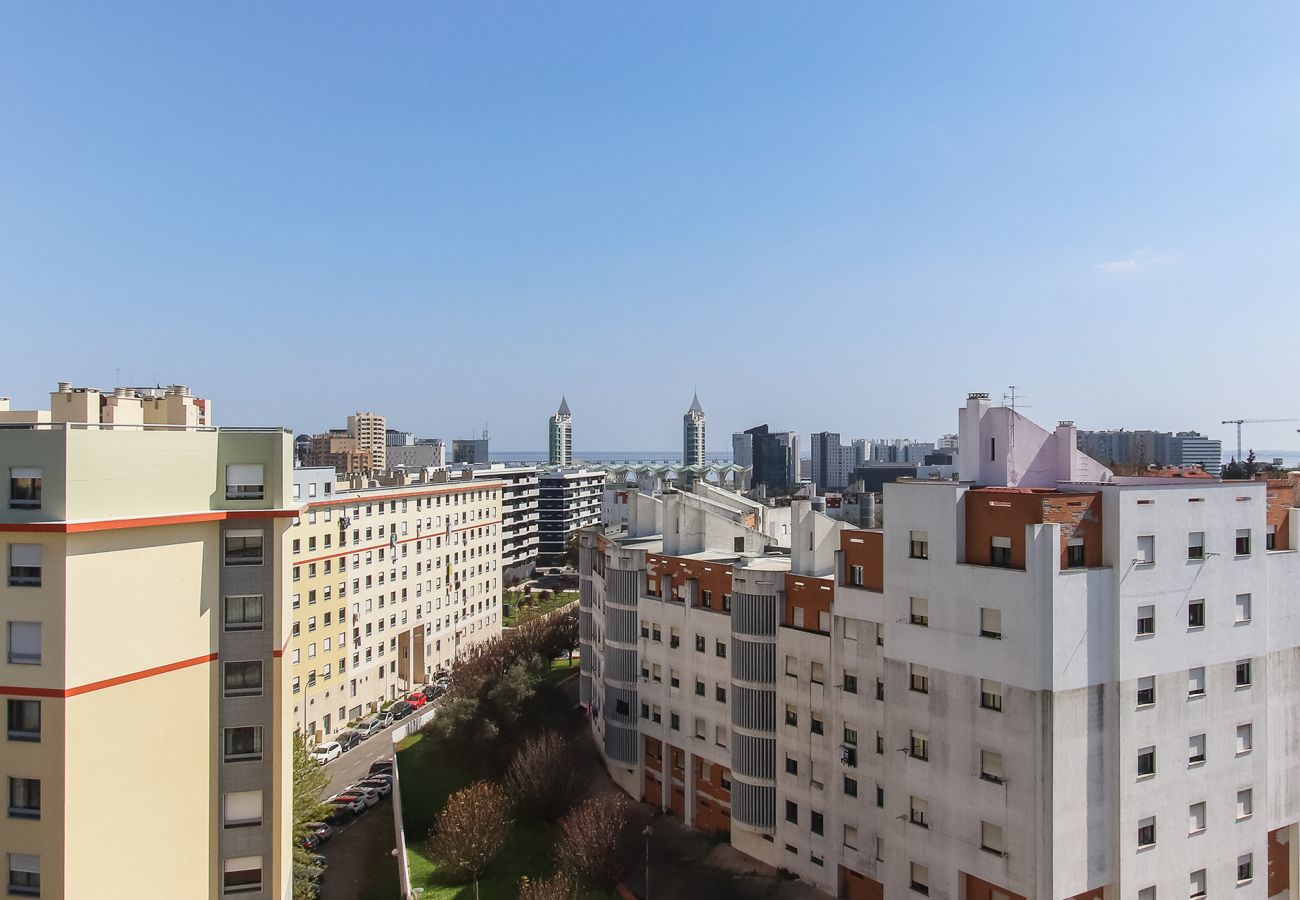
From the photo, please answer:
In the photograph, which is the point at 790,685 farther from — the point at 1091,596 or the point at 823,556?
the point at 1091,596

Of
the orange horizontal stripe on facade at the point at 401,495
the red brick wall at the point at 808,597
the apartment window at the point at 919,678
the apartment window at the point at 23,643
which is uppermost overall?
the orange horizontal stripe on facade at the point at 401,495

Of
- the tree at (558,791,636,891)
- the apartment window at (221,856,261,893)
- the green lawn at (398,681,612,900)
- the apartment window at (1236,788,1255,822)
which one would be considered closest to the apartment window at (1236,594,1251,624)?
the apartment window at (1236,788,1255,822)

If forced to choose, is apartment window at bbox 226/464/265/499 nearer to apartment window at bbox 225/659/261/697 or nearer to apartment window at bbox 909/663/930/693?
apartment window at bbox 225/659/261/697

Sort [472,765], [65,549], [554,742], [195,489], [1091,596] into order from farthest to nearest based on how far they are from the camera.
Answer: [472,765] < [554,742] < [1091,596] < [195,489] < [65,549]

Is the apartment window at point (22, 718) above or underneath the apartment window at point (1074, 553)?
underneath

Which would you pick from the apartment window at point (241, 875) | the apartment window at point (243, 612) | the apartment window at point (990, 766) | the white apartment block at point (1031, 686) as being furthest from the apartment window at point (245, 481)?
the apartment window at point (990, 766)

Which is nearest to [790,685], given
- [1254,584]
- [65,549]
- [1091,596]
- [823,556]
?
[823,556]

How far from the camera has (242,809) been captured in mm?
21500

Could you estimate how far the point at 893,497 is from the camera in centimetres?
3141

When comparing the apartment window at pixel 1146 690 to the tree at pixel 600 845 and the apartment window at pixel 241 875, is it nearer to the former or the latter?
the tree at pixel 600 845

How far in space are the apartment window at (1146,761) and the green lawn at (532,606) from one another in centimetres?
6632

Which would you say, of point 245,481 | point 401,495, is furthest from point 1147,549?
point 401,495

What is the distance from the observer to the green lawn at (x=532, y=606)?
9188 centimetres

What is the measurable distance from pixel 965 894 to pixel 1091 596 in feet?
37.6
